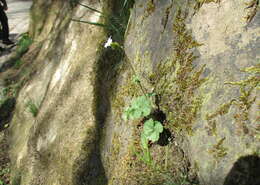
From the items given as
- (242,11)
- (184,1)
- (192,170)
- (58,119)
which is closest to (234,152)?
(192,170)

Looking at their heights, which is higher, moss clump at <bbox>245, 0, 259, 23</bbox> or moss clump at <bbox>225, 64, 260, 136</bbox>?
moss clump at <bbox>245, 0, 259, 23</bbox>

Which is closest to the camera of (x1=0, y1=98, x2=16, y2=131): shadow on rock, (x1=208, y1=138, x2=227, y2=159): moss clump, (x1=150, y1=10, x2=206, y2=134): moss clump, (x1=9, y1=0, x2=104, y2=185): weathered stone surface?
(x1=208, y1=138, x2=227, y2=159): moss clump

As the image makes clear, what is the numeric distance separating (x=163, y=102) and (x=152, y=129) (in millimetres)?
188

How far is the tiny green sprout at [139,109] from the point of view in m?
1.65

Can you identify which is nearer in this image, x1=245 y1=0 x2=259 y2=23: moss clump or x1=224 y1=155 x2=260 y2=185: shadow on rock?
x1=224 y1=155 x2=260 y2=185: shadow on rock

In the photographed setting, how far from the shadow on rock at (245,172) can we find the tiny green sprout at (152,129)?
478 millimetres

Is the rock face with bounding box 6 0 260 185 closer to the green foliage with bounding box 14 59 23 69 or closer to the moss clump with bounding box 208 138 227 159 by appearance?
the moss clump with bounding box 208 138 227 159

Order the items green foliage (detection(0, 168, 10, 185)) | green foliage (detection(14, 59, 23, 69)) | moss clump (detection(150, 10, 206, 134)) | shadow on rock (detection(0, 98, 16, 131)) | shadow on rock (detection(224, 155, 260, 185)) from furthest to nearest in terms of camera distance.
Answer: green foliage (detection(14, 59, 23, 69)) → shadow on rock (detection(0, 98, 16, 131)) → green foliage (detection(0, 168, 10, 185)) → moss clump (detection(150, 10, 206, 134)) → shadow on rock (detection(224, 155, 260, 185))

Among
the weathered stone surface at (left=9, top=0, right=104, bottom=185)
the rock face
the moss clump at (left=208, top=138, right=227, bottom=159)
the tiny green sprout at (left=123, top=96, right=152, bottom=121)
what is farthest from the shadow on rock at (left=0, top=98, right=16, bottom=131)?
the moss clump at (left=208, top=138, right=227, bottom=159)

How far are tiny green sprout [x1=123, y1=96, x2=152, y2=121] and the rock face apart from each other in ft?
0.29

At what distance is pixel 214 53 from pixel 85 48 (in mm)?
1733

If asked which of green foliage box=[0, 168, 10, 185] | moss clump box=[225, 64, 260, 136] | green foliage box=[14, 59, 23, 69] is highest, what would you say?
moss clump box=[225, 64, 260, 136]

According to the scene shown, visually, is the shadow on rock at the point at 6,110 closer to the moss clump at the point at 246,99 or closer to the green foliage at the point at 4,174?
the green foliage at the point at 4,174

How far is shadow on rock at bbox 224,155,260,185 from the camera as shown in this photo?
1176mm
